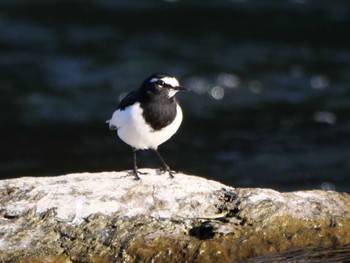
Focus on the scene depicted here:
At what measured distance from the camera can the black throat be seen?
24.3 feet

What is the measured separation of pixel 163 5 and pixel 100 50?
1.67m

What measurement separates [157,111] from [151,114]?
0.05m

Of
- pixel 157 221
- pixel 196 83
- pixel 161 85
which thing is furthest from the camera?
pixel 196 83

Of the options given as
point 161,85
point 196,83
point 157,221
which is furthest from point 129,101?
point 196,83

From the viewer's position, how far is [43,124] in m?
13.0

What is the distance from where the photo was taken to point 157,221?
6477mm

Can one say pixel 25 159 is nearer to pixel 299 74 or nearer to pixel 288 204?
pixel 299 74

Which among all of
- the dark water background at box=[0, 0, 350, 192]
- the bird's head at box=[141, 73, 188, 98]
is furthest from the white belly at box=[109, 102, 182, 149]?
the dark water background at box=[0, 0, 350, 192]

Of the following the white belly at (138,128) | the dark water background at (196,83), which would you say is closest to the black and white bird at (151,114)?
the white belly at (138,128)

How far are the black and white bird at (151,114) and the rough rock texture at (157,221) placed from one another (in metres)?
0.55

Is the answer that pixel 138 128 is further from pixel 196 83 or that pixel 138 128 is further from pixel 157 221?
pixel 196 83

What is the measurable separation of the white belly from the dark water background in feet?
13.9

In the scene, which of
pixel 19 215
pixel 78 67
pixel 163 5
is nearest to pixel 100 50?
pixel 78 67

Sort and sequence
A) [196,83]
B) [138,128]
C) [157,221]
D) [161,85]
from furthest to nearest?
[196,83], [161,85], [138,128], [157,221]
